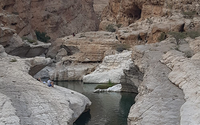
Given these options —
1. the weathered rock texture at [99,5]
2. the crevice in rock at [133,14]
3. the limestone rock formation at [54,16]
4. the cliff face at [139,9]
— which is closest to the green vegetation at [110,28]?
the cliff face at [139,9]

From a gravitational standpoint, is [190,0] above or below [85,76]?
above

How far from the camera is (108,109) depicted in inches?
754

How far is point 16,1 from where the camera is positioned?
46.2 metres

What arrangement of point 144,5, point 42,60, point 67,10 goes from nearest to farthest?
point 42,60, point 144,5, point 67,10

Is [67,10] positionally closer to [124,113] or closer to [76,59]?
[76,59]

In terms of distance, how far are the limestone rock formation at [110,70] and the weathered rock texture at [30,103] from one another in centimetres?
1645

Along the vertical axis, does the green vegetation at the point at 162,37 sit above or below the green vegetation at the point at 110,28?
above

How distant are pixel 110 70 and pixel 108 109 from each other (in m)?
14.7

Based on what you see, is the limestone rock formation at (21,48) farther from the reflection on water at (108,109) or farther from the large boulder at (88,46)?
the reflection on water at (108,109)

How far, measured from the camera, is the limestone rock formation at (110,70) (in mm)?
32700

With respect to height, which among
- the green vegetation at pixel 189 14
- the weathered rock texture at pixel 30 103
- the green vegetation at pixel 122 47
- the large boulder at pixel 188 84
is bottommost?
the green vegetation at pixel 122 47

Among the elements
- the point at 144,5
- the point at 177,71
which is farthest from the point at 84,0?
the point at 177,71

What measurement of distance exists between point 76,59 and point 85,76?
16.0 ft

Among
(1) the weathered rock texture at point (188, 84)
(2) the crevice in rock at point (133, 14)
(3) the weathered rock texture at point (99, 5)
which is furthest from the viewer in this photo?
(3) the weathered rock texture at point (99, 5)
